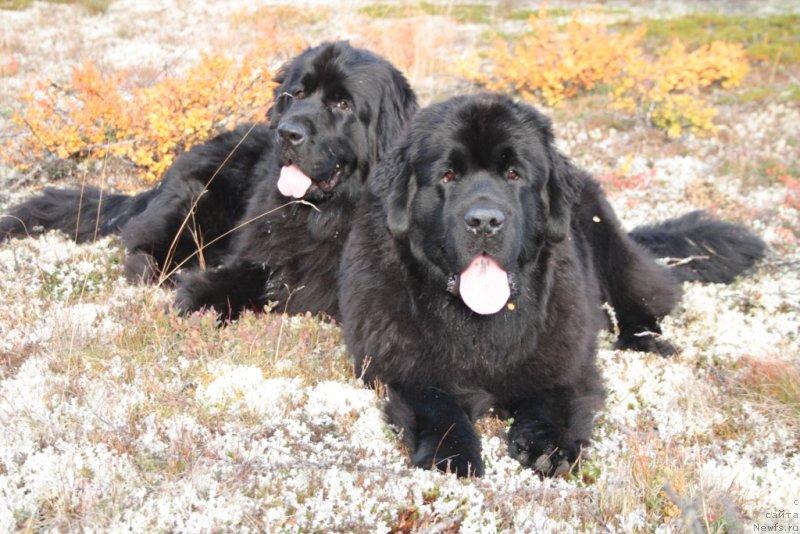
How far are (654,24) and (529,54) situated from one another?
548 cm

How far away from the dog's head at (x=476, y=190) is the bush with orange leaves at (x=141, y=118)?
3.35m

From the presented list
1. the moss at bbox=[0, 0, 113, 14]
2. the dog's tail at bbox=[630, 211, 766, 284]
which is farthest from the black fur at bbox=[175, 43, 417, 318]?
the moss at bbox=[0, 0, 113, 14]

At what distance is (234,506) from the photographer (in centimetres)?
209

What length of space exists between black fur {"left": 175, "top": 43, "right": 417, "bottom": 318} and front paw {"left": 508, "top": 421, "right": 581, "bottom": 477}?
1539 millimetres

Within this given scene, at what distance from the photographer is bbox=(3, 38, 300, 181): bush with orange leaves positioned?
5.89 meters

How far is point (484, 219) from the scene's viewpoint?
8.68 ft

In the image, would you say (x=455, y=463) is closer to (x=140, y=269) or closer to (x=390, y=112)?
(x=390, y=112)

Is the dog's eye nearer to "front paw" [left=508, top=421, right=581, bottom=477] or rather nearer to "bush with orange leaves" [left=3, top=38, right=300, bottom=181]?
"front paw" [left=508, top=421, right=581, bottom=477]

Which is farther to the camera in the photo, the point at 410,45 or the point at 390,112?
the point at 410,45

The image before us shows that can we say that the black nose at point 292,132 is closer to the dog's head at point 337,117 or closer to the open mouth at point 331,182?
the dog's head at point 337,117

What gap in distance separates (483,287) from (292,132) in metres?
1.42

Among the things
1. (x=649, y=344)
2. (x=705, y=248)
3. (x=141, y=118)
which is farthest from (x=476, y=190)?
(x=141, y=118)

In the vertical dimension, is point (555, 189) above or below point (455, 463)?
above

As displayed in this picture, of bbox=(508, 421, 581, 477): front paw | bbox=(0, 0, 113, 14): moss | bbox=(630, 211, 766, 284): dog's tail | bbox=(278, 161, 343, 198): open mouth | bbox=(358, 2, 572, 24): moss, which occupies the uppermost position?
bbox=(278, 161, 343, 198): open mouth
